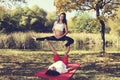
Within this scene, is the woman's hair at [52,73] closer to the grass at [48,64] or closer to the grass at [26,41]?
the grass at [48,64]

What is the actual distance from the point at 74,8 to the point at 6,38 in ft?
31.4

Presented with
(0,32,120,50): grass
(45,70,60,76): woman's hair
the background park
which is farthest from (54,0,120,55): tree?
(45,70,60,76): woman's hair

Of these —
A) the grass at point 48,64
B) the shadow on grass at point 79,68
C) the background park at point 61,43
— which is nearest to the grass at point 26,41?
the background park at point 61,43

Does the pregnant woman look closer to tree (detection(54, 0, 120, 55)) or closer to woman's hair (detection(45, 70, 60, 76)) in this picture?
woman's hair (detection(45, 70, 60, 76))

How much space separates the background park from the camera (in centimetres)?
1706

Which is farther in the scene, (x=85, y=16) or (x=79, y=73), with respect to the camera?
(x=85, y=16)

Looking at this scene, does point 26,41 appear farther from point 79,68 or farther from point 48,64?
point 79,68

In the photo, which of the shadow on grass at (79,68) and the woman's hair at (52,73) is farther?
the shadow on grass at (79,68)

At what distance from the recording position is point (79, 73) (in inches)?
644

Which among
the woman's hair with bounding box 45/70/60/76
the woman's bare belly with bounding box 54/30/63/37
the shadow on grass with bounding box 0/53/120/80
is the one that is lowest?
the shadow on grass with bounding box 0/53/120/80

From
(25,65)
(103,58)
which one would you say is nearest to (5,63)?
(25,65)

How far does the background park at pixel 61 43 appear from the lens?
17062mm

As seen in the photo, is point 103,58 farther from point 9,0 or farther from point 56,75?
point 56,75

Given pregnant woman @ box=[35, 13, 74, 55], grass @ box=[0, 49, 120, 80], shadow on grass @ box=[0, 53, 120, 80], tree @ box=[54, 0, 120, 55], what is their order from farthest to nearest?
tree @ box=[54, 0, 120, 55], shadow on grass @ box=[0, 53, 120, 80], grass @ box=[0, 49, 120, 80], pregnant woman @ box=[35, 13, 74, 55]
